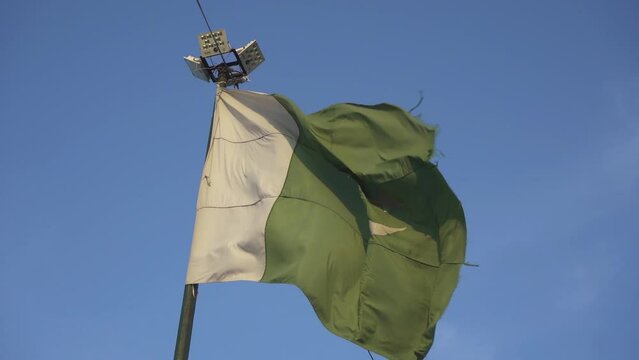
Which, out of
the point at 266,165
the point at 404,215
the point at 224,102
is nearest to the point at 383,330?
the point at 404,215

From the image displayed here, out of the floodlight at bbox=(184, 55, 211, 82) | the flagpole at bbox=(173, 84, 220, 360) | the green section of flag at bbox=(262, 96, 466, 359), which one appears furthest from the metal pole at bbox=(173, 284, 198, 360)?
the floodlight at bbox=(184, 55, 211, 82)

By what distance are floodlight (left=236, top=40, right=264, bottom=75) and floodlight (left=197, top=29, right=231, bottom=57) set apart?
0.25 meters

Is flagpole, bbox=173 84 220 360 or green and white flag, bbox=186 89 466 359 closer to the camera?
flagpole, bbox=173 84 220 360

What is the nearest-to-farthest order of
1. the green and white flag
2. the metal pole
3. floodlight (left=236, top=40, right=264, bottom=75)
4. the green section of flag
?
the metal pole
the green and white flag
the green section of flag
floodlight (left=236, top=40, right=264, bottom=75)

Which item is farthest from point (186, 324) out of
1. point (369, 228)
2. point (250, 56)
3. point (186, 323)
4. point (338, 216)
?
point (250, 56)

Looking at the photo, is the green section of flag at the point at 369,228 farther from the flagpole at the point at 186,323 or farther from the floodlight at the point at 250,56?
the flagpole at the point at 186,323

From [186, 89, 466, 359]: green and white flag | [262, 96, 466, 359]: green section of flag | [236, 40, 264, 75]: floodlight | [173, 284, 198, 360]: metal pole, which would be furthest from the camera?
[236, 40, 264, 75]: floodlight

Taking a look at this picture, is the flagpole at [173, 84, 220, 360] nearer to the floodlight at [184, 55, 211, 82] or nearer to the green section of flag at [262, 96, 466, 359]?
the green section of flag at [262, 96, 466, 359]

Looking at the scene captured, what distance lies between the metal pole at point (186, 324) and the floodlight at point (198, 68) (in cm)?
417

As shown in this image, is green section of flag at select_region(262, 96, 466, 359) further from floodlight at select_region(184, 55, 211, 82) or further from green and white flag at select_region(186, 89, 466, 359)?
floodlight at select_region(184, 55, 211, 82)

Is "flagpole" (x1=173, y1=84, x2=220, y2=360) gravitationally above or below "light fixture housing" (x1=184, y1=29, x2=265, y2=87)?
below

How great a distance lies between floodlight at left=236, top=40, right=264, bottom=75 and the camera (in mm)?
13752

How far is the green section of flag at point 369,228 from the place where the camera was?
41.8 feet

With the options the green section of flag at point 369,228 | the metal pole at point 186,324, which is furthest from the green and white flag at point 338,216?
the metal pole at point 186,324
